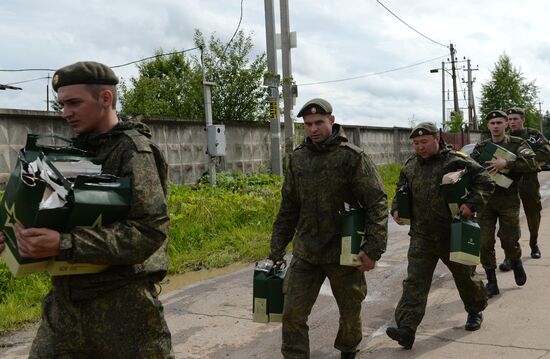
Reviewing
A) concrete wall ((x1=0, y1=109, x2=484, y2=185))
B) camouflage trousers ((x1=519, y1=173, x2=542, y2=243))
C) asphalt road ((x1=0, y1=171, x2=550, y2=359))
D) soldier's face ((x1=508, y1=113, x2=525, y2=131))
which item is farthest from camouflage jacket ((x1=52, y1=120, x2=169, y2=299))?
concrete wall ((x1=0, y1=109, x2=484, y2=185))

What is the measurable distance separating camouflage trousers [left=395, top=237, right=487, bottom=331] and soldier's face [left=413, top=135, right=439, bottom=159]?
722 mm

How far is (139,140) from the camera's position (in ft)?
8.60

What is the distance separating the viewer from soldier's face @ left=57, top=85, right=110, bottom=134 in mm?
2561

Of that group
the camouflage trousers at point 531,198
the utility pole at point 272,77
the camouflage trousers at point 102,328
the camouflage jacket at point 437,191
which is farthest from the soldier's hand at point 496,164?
the utility pole at point 272,77

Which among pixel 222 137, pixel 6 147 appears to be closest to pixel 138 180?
pixel 6 147

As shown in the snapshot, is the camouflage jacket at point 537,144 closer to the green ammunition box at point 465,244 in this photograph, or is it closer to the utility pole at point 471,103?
the green ammunition box at point 465,244

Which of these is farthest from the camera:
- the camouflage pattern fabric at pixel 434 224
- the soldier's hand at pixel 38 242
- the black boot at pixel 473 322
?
the black boot at pixel 473 322

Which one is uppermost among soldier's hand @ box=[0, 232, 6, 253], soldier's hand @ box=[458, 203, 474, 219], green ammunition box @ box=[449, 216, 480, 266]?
soldier's hand @ box=[0, 232, 6, 253]

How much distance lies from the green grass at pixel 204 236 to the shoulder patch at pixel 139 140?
3577mm

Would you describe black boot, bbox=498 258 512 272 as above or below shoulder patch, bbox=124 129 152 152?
below

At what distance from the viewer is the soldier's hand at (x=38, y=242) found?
7.40 ft

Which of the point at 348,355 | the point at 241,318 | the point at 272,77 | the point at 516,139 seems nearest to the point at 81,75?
the point at 348,355

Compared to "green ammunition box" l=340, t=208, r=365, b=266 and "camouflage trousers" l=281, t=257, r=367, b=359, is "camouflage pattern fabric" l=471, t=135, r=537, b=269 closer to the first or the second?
"camouflage trousers" l=281, t=257, r=367, b=359

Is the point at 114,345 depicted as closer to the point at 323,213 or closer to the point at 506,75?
the point at 323,213
